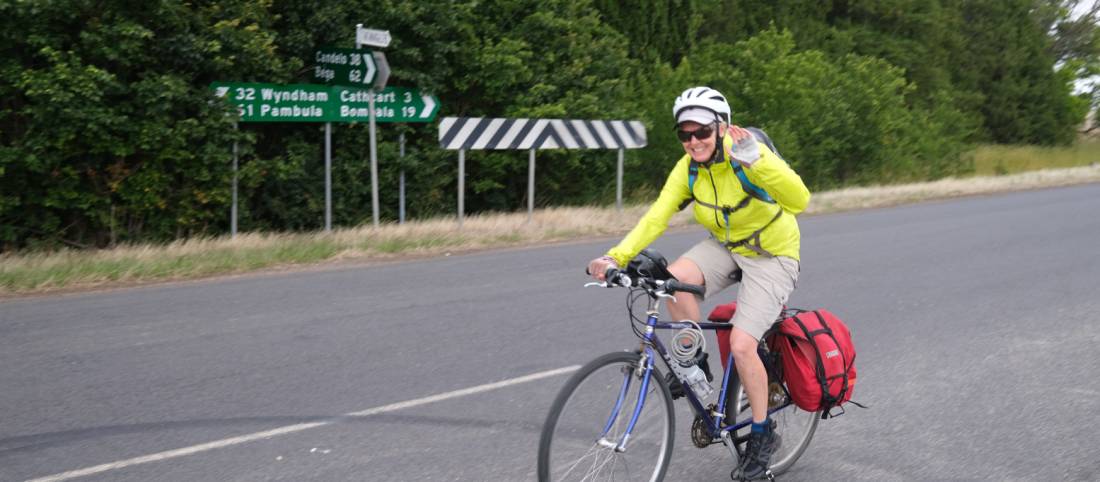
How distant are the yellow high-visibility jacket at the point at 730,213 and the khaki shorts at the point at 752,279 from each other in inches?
2.4

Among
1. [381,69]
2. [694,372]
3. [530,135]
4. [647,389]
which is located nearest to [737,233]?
[694,372]

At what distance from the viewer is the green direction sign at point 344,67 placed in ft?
46.7

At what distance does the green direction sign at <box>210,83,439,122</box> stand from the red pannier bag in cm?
1089

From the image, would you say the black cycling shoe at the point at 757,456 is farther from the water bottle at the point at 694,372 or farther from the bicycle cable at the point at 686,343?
the bicycle cable at the point at 686,343

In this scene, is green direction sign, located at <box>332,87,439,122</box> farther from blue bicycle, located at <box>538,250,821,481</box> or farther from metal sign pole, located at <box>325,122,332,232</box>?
blue bicycle, located at <box>538,250,821,481</box>

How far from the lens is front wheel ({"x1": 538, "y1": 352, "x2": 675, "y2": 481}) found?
3.86 metres

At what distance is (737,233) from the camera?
4551 millimetres

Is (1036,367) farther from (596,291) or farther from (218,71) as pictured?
(218,71)

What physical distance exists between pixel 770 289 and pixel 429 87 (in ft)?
42.9

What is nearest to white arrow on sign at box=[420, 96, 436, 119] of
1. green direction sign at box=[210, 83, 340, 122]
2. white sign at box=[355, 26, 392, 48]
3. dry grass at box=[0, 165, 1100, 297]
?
green direction sign at box=[210, 83, 340, 122]

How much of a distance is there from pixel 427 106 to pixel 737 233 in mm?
12386

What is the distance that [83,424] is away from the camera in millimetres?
5449

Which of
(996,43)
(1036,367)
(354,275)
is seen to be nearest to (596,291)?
(354,275)

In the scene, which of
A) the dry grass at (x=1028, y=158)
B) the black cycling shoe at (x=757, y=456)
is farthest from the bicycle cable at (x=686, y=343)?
the dry grass at (x=1028, y=158)
